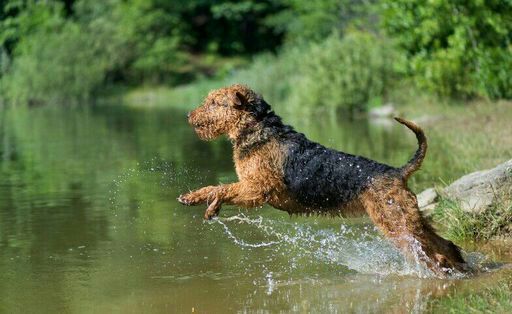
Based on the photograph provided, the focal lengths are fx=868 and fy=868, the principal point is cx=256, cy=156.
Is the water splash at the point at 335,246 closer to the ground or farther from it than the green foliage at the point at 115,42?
farther from it

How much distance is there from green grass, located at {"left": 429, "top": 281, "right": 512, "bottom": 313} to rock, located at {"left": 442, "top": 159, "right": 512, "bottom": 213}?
5.44 feet

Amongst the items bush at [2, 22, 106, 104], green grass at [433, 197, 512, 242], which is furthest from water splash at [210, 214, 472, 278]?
bush at [2, 22, 106, 104]

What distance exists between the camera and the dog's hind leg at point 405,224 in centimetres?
639

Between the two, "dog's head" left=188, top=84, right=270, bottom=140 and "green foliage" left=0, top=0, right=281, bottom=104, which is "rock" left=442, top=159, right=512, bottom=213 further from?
"green foliage" left=0, top=0, right=281, bottom=104

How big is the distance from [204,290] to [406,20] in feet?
42.7

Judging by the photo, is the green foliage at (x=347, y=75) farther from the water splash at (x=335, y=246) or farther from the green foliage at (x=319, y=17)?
the water splash at (x=335, y=246)

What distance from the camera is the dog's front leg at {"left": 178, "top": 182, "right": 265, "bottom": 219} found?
266 inches

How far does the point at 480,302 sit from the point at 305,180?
176cm

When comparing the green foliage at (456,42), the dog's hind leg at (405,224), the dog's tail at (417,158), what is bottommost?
the green foliage at (456,42)

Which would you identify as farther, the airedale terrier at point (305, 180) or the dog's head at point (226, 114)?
the dog's head at point (226, 114)

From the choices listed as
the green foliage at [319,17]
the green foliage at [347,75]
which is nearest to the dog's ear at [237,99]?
the green foliage at [347,75]

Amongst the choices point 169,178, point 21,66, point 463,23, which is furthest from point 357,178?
point 21,66

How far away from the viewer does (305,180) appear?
6.79m

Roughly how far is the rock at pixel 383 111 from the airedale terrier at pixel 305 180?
49.3 ft
